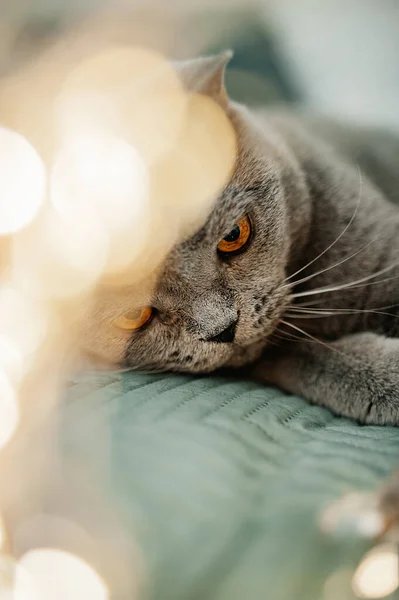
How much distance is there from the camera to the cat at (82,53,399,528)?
2.55ft

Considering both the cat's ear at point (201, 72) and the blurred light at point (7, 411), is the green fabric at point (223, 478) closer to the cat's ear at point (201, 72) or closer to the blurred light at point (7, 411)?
the blurred light at point (7, 411)

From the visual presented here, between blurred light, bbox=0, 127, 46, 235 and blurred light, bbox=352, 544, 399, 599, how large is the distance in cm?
Answer: 57

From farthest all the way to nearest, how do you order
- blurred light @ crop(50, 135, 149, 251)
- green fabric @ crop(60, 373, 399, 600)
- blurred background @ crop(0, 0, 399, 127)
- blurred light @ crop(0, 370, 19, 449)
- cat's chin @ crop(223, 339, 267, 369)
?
blurred background @ crop(0, 0, 399, 127), cat's chin @ crop(223, 339, 267, 369), blurred light @ crop(50, 135, 149, 251), blurred light @ crop(0, 370, 19, 449), green fabric @ crop(60, 373, 399, 600)

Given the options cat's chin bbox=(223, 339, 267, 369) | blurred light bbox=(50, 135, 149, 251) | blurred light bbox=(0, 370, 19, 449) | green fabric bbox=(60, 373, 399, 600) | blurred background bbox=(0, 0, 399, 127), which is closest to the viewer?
green fabric bbox=(60, 373, 399, 600)

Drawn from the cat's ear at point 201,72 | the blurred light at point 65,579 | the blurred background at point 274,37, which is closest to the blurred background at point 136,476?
the blurred light at point 65,579

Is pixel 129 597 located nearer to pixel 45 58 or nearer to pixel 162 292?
pixel 162 292

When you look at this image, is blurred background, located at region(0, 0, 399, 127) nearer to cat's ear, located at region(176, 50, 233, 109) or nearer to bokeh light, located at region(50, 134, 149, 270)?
cat's ear, located at region(176, 50, 233, 109)

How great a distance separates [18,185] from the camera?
699mm

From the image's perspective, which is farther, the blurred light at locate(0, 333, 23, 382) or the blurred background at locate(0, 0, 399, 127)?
the blurred background at locate(0, 0, 399, 127)

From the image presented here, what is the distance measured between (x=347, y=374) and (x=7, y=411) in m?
0.51

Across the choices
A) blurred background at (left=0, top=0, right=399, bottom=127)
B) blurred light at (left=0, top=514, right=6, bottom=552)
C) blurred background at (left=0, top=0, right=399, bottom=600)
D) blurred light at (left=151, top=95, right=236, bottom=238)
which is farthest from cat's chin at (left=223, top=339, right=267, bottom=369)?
blurred background at (left=0, top=0, right=399, bottom=127)

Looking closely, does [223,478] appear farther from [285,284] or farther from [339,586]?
[285,284]

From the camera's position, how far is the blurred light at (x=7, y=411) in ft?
1.98

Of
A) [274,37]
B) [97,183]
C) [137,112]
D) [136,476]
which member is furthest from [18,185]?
[274,37]
